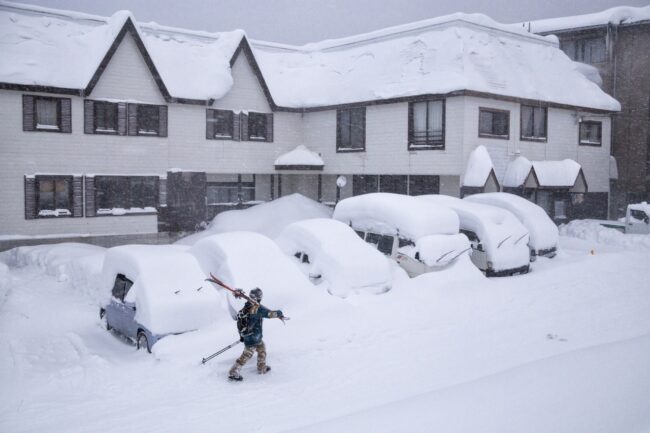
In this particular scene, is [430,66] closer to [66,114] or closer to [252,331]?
[66,114]

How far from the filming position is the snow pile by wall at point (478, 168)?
22.5 m

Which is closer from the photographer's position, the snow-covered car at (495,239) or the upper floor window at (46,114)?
the snow-covered car at (495,239)

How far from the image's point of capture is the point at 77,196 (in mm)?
22922

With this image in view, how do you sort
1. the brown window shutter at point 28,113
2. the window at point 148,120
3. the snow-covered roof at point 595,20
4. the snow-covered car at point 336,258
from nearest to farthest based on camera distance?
the snow-covered car at point 336,258 < the brown window shutter at point 28,113 < the window at point 148,120 < the snow-covered roof at point 595,20

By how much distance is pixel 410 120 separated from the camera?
24.6m

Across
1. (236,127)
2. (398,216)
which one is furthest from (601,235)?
(236,127)

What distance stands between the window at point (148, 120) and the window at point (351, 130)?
805 centimetres

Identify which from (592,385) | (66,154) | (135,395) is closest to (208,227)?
(66,154)

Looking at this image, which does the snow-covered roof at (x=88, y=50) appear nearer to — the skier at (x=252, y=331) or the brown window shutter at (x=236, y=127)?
the brown window shutter at (x=236, y=127)

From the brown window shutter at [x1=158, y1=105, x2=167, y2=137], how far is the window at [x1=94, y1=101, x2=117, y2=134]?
179cm

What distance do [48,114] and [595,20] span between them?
2780cm

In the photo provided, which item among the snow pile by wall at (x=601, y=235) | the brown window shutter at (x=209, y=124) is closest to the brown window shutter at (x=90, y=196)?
the brown window shutter at (x=209, y=124)

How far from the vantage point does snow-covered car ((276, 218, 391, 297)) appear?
13.5 m

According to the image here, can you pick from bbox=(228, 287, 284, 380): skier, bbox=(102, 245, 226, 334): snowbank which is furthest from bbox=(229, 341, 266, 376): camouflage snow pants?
bbox=(102, 245, 226, 334): snowbank
